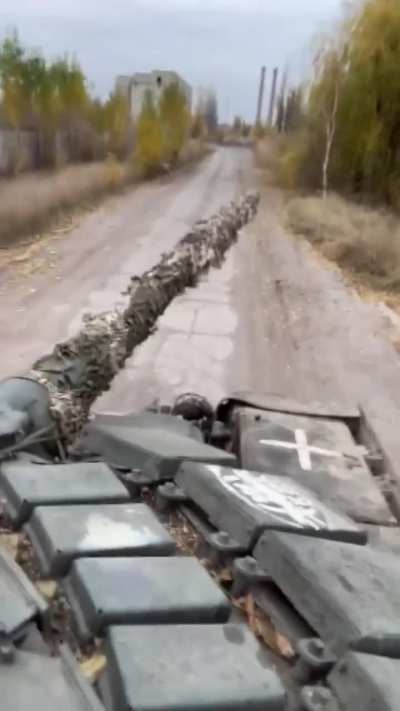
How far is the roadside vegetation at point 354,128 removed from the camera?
88.7 ft

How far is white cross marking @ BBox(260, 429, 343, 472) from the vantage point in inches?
159

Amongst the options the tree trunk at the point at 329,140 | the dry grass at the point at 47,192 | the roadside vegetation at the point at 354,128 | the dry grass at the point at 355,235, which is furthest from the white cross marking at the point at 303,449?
the tree trunk at the point at 329,140

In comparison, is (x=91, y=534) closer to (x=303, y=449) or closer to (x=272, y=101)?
(x=303, y=449)

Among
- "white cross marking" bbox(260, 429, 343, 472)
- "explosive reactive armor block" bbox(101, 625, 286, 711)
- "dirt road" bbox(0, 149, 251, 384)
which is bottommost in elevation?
"dirt road" bbox(0, 149, 251, 384)

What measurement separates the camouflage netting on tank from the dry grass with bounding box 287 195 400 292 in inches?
483

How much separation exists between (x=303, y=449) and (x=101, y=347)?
1105mm

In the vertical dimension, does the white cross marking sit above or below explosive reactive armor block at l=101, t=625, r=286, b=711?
below

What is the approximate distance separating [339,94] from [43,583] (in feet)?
101

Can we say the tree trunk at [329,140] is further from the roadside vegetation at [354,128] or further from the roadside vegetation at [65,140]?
the roadside vegetation at [65,140]

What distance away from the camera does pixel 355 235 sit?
2188 cm

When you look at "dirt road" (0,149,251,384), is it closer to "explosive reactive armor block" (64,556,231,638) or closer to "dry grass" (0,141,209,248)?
"dry grass" (0,141,209,248)

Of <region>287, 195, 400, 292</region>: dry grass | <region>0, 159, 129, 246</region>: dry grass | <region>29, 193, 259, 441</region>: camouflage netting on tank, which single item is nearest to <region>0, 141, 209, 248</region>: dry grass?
<region>0, 159, 129, 246</region>: dry grass

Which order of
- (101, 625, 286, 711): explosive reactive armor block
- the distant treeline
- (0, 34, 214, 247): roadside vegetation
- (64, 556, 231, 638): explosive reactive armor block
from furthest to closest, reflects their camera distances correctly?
the distant treeline → (0, 34, 214, 247): roadside vegetation → (64, 556, 231, 638): explosive reactive armor block → (101, 625, 286, 711): explosive reactive armor block

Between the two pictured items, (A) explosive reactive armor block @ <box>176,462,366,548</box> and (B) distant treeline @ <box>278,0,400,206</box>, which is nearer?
(A) explosive reactive armor block @ <box>176,462,366,548</box>
